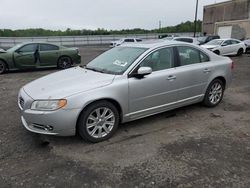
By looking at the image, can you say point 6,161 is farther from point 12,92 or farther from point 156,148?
point 12,92

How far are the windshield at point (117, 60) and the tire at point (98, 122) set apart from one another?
2.26 ft

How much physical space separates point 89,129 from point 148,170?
3.85 ft

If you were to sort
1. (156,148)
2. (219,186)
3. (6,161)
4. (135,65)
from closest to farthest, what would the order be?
(219,186)
(6,161)
(156,148)
(135,65)

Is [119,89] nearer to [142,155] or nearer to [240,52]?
[142,155]

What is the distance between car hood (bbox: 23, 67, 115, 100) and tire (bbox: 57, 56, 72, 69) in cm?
781

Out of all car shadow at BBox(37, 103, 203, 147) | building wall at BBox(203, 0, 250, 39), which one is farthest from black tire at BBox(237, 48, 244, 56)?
building wall at BBox(203, 0, 250, 39)

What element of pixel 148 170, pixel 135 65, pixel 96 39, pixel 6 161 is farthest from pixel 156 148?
pixel 96 39

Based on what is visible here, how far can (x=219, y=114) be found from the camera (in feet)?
17.9

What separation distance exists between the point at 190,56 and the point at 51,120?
2.99 metres

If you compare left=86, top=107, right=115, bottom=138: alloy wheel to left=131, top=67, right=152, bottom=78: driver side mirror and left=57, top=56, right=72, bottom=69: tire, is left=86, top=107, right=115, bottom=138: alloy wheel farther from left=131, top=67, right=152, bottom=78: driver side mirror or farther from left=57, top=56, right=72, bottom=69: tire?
left=57, top=56, right=72, bottom=69: tire

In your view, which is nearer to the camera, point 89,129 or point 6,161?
point 6,161

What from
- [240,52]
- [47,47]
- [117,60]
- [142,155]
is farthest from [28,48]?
[240,52]

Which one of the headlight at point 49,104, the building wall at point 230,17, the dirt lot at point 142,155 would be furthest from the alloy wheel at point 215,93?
the building wall at point 230,17

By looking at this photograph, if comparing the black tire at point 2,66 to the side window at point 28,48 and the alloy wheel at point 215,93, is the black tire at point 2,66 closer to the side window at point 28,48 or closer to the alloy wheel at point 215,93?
the side window at point 28,48
